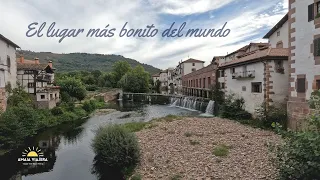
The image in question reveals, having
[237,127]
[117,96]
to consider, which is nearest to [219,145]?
[237,127]

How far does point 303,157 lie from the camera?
6078mm

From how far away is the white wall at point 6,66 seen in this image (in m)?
22.1

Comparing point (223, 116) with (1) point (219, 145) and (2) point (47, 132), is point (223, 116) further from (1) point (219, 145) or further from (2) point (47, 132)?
(2) point (47, 132)

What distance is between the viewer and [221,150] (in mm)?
11055

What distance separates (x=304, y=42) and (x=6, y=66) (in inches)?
1021

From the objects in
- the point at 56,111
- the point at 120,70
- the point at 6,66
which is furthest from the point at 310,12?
the point at 120,70

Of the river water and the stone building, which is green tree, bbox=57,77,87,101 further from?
the stone building

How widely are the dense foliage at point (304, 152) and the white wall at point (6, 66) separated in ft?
75.5

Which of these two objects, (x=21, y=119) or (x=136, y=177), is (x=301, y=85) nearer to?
(x=136, y=177)

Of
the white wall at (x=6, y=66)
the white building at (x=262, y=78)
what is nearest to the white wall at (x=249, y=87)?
the white building at (x=262, y=78)

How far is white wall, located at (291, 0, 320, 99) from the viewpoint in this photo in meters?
12.2

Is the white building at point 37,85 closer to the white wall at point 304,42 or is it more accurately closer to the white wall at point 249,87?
the white wall at point 249,87

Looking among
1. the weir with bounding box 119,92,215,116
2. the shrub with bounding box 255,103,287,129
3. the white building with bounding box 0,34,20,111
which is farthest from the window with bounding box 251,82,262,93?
the white building with bounding box 0,34,20,111

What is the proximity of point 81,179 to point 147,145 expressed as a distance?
4.04 meters
